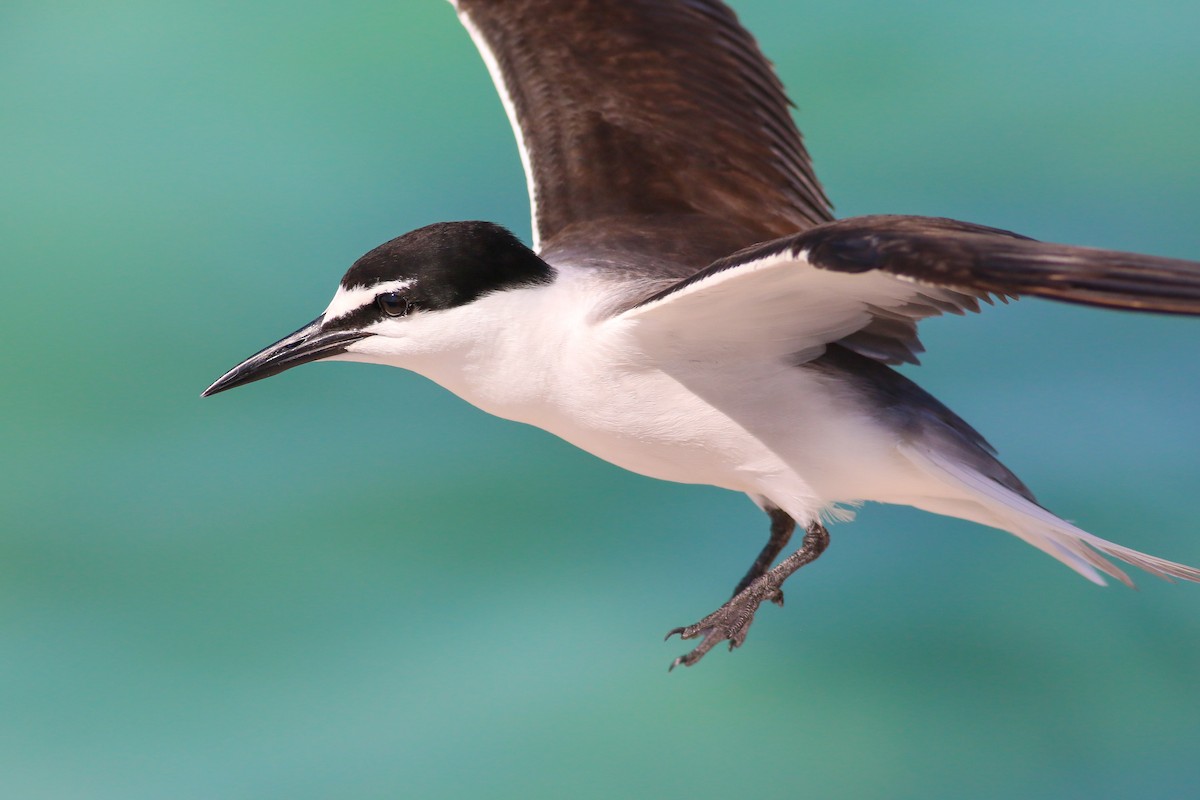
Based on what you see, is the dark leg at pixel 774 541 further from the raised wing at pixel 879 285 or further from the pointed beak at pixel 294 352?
the pointed beak at pixel 294 352

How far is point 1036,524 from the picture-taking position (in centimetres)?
240

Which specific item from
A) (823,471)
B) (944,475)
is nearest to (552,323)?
(823,471)

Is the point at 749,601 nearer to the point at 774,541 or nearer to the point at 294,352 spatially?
the point at 774,541

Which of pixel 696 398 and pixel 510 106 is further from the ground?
pixel 510 106

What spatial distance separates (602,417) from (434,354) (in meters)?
0.30

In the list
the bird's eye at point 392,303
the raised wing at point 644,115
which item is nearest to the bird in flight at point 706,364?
the bird's eye at point 392,303

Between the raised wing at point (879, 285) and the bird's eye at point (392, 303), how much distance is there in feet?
1.20

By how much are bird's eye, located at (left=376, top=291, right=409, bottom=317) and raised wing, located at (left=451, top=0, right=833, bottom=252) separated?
654 millimetres

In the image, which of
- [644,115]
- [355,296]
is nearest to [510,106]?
[644,115]

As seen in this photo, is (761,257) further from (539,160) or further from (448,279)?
(539,160)

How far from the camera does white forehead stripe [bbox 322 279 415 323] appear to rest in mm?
2334

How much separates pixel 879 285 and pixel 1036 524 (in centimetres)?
53

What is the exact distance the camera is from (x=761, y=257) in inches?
76.3

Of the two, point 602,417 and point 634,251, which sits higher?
point 634,251
